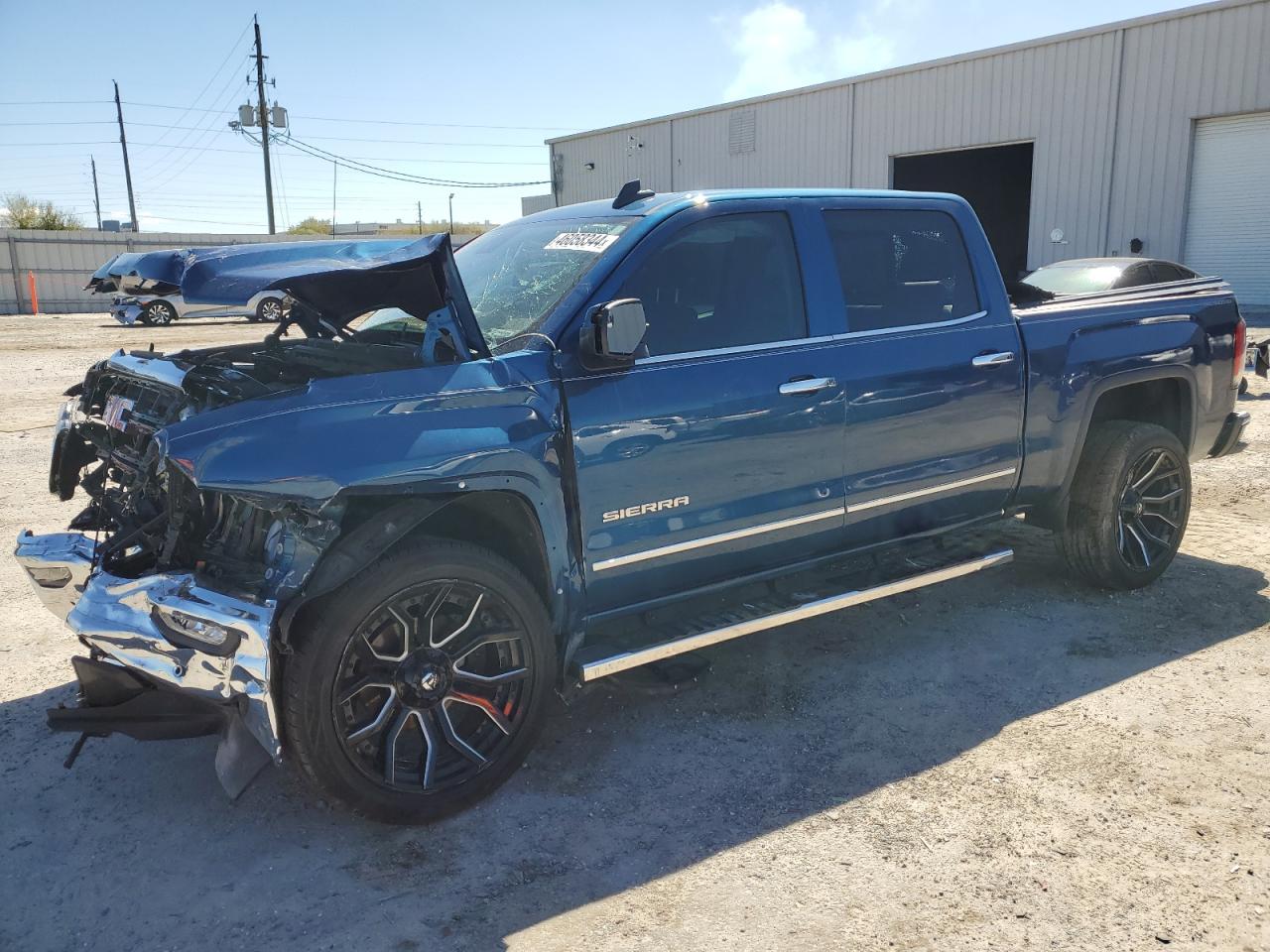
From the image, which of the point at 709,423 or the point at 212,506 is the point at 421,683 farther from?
the point at 709,423

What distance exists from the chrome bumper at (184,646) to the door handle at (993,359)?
127 inches

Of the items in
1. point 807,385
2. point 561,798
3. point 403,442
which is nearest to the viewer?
point 403,442

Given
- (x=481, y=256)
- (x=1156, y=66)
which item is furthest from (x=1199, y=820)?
(x=1156, y=66)

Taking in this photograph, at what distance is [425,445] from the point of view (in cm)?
315

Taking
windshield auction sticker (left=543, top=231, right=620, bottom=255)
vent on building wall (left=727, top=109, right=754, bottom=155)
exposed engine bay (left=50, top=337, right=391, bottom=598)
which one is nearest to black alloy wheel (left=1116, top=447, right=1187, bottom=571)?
windshield auction sticker (left=543, top=231, right=620, bottom=255)

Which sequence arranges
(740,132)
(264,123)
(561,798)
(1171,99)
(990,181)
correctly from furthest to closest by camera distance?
(264,123), (740,132), (990,181), (1171,99), (561,798)

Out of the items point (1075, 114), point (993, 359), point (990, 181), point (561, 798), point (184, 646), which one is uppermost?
point (1075, 114)

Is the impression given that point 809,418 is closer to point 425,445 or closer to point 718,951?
point 425,445

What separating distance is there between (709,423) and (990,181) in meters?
25.4

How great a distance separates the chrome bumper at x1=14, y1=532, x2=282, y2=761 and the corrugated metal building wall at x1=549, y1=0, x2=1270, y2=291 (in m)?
20.2

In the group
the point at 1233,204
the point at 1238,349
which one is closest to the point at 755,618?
the point at 1238,349

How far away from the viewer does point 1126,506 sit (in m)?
5.23

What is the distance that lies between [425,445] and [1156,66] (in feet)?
66.8

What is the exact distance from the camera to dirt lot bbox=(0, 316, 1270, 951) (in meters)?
2.80
